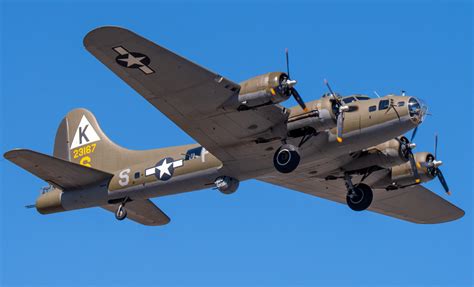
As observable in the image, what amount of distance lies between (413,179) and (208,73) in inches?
374

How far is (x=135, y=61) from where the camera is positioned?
88.8 ft

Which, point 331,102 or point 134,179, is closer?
point 331,102

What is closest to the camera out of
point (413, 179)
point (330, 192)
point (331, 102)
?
point (331, 102)

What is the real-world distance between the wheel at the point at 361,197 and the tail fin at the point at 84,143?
28.8 feet

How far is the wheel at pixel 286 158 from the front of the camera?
91.6 feet

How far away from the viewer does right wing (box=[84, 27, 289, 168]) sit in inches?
1052

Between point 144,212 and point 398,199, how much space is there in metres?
10.2

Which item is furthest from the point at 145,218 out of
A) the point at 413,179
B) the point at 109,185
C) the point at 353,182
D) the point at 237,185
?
the point at 413,179

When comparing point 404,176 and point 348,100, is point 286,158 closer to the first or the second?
point 348,100

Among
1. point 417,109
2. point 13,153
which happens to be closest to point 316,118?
point 417,109

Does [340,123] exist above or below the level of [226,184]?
above

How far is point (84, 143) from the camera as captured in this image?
117 feet

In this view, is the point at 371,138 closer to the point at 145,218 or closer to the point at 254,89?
the point at 254,89

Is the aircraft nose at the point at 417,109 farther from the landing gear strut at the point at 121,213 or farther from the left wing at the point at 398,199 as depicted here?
the landing gear strut at the point at 121,213
